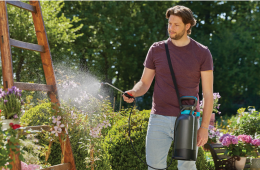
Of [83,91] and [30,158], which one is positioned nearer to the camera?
[30,158]

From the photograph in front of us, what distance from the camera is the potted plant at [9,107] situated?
6.74 ft

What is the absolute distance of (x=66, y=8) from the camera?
52.3 ft

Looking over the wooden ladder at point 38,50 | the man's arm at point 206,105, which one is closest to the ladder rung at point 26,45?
the wooden ladder at point 38,50

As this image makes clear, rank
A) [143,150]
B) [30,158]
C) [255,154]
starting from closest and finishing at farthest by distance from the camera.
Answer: [30,158], [143,150], [255,154]

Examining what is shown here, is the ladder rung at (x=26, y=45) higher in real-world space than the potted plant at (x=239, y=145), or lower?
higher

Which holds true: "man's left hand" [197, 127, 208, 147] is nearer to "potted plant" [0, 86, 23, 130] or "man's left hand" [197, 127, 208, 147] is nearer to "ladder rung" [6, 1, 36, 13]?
"potted plant" [0, 86, 23, 130]

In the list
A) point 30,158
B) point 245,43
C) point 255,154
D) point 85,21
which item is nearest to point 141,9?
point 85,21

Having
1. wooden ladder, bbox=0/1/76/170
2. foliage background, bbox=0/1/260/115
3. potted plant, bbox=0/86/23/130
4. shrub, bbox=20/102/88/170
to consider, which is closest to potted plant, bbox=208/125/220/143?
Answer: shrub, bbox=20/102/88/170

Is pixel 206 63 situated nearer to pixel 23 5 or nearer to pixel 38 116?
pixel 23 5

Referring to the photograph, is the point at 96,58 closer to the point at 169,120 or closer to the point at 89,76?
the point at 89,76

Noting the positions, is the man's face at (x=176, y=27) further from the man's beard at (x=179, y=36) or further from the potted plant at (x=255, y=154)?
the potted plant at (x=255, y=154)

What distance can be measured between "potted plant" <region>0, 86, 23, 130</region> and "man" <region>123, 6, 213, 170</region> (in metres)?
0.75

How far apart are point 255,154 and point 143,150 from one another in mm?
1935

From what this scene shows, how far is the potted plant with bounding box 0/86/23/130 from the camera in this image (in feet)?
6.74
